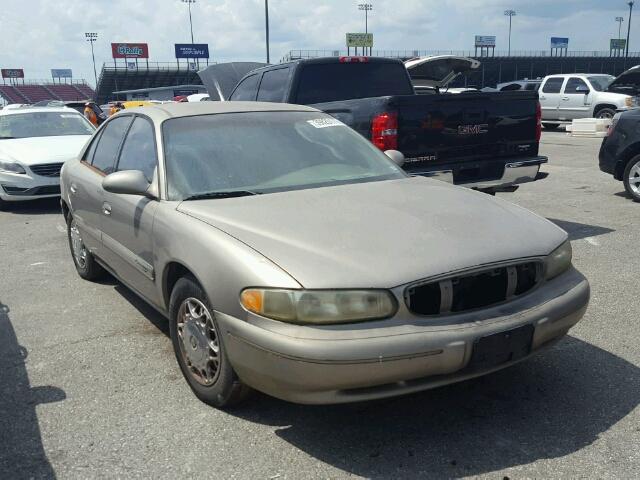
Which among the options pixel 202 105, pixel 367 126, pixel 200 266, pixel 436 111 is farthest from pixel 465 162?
pixel 200 266

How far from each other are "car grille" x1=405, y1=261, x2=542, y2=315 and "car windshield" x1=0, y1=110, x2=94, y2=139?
30.7 ft

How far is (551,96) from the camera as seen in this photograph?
22578 mm

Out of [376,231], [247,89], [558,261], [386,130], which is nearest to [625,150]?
[386,130]

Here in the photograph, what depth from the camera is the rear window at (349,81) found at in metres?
7.71

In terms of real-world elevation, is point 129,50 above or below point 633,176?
above

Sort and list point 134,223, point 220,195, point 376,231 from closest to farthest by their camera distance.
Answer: point 376,231 → point 220,195 → point 134,223

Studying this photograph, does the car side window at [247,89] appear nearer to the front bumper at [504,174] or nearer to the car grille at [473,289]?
the front bumper at [504,174]

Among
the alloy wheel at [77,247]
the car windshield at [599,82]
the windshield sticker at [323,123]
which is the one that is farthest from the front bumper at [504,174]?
the car windshield at [599,82]

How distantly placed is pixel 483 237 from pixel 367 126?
316 cm

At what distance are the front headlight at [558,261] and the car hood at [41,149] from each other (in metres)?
7.83

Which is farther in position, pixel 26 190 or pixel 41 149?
pixel 41 149

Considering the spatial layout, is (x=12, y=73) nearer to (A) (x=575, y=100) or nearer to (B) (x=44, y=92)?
(B) (x=44, y=92)

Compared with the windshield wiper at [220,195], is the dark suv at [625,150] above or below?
below

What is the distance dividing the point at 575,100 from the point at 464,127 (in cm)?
1748
